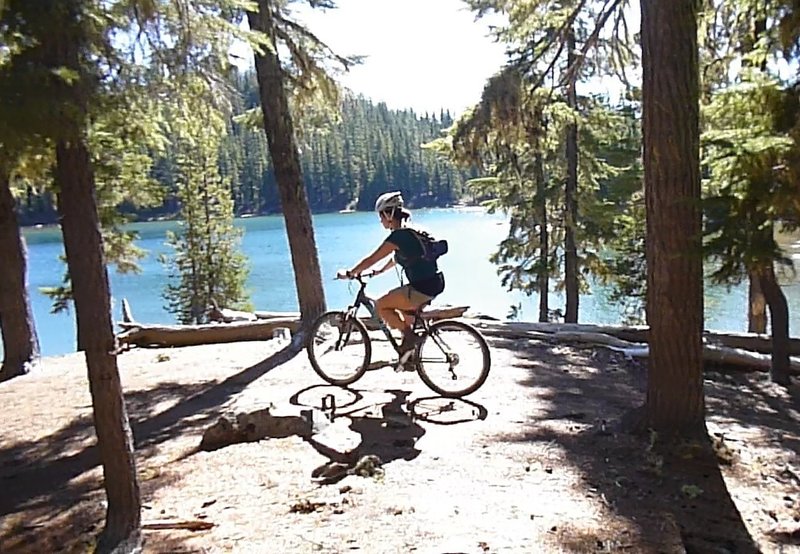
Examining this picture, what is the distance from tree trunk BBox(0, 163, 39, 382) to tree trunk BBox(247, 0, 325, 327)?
3225 mm

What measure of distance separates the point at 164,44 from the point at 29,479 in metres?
3.26

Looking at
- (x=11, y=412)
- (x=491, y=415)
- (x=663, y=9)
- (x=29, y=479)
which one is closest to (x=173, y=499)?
(x=29, y=479)

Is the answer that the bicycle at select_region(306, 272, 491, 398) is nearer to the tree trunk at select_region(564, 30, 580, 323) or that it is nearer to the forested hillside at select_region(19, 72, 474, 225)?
the tree trunk at select_region(564, 30, 580, 323)

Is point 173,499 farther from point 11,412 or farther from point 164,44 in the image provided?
point 11,412

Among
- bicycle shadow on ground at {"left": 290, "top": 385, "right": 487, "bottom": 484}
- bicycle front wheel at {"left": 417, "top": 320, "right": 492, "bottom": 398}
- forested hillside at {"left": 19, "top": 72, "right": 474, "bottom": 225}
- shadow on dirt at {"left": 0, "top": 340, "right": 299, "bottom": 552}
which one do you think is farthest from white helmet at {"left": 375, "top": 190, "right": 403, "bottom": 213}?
forested hillside at {"left": 19, "top": 72, "right": 474, "bottom": 225}

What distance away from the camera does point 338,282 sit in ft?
109

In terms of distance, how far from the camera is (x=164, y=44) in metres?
4.01

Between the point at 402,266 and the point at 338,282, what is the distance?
27582 millimetres

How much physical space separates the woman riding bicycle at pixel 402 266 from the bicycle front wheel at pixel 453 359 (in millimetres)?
180

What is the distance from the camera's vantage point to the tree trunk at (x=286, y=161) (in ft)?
28.7

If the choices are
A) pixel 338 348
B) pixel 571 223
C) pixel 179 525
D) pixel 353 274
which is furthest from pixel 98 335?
pixel 571 223

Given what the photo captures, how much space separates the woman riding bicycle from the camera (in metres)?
5.76

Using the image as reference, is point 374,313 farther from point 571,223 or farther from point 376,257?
point 571,223

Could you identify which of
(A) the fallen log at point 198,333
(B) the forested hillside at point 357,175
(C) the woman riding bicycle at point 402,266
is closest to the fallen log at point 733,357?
(C) the woman riding bicycle at point 402,266
